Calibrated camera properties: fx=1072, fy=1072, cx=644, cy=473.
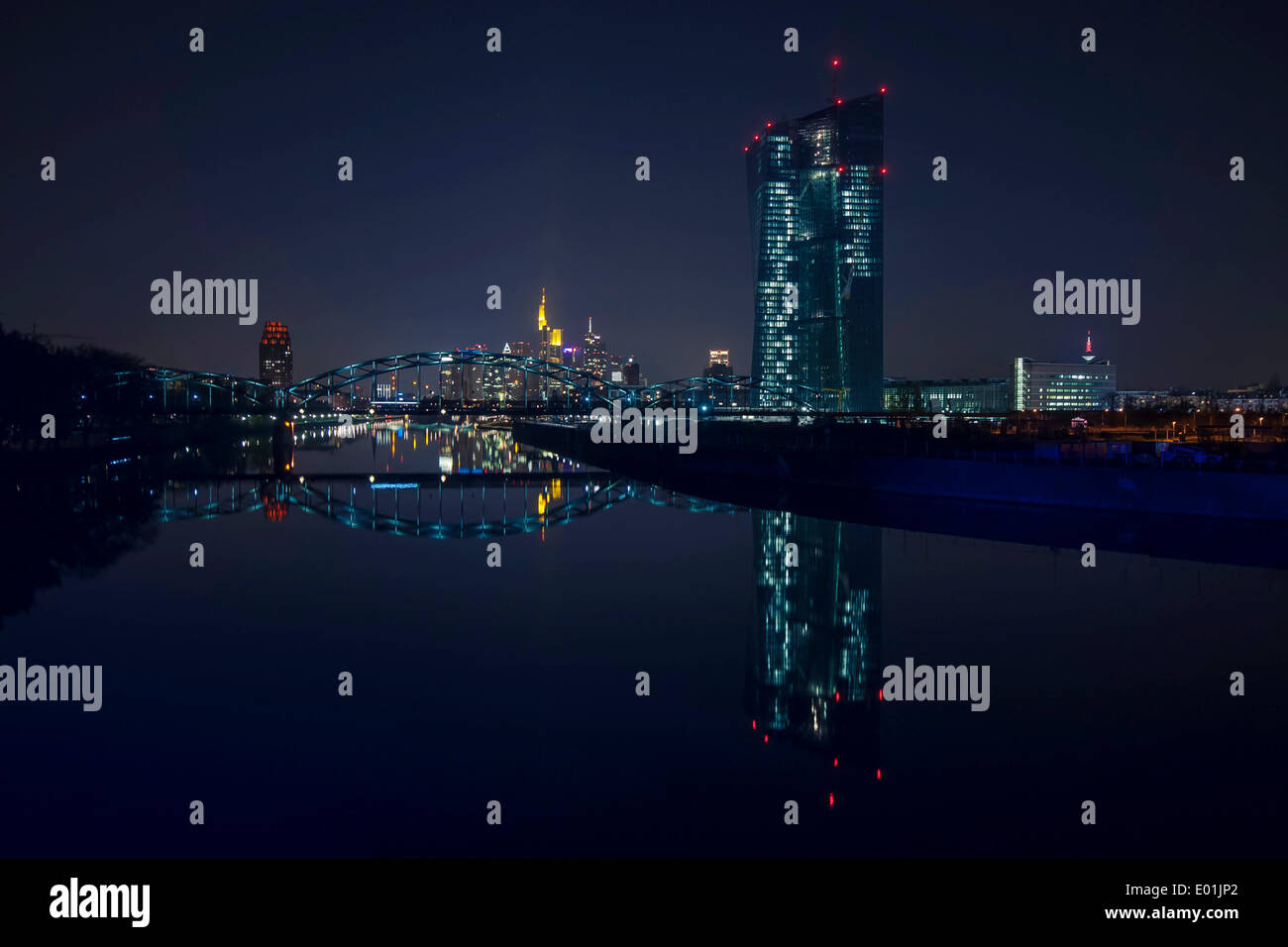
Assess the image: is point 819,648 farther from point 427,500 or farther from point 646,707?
point 427,500

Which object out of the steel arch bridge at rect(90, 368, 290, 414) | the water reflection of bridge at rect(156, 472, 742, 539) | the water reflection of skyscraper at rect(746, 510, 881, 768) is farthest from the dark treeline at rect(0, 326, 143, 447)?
the water reflection of skyscraper at rect(746, 510, 881, 768)

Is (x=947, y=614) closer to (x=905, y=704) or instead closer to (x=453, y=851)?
(x=905, y=704)

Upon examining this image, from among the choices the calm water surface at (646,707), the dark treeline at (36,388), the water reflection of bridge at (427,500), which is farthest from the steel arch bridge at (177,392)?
the calm water surface at (646,707)

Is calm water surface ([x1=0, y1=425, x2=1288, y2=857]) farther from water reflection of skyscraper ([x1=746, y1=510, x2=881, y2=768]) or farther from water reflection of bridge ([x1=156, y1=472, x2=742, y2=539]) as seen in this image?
water reflection of bridge ([x1=156, y1=472, x2=742, y2=539])

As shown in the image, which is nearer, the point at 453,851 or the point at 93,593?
the point at 453,851
